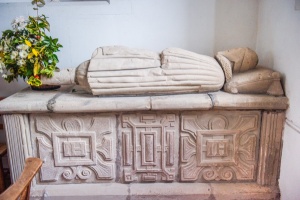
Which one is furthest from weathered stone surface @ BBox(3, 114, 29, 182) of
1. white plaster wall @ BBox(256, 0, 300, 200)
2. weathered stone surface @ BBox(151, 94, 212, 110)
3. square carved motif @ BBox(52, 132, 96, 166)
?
white plaster wall @ BBox(256, 0, 300, 200)

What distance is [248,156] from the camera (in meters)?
1.74

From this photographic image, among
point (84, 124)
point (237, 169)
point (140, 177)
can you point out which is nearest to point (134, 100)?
point (84, 124)

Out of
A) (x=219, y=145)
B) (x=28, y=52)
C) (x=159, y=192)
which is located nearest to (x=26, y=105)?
(x=28, y=52)

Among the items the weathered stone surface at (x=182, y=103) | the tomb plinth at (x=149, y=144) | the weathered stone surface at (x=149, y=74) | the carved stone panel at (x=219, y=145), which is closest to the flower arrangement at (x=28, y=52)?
the tomb plinth at (x=149, y=144)

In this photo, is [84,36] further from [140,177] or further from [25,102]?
[140,177]

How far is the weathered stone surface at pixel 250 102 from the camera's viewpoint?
1614 millimetres

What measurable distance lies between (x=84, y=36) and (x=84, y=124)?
30.6 inches

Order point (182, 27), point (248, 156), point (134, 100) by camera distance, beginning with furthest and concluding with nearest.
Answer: point (182, 27)
point (248, 156)
point (134, 100)

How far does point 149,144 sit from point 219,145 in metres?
0.43

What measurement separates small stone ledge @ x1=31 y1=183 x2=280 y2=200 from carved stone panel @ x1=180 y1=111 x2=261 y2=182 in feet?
0.21

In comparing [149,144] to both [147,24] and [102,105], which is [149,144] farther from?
[147,24]

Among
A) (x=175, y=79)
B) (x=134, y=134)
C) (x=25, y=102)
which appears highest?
(x=175, y=79)

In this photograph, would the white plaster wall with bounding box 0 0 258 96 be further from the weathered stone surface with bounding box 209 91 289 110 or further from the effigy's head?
the weathered stone surface with bounding box 209 91 289 110

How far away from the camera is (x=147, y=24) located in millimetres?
2143
